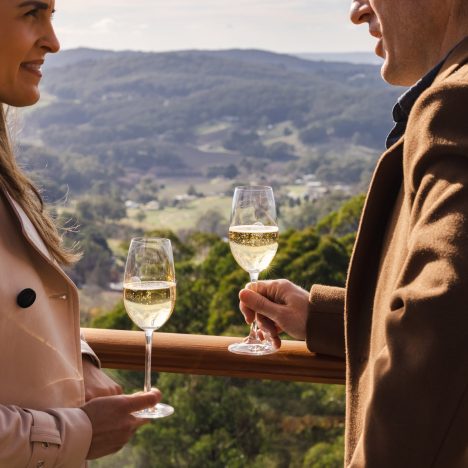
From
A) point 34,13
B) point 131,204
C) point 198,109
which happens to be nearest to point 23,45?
point 34,13

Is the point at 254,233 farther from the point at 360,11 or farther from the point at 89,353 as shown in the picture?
the point at 360,11

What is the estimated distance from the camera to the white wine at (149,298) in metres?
2.04

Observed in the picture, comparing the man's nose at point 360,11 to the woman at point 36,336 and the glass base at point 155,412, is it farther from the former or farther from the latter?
the glass base at point 155,412

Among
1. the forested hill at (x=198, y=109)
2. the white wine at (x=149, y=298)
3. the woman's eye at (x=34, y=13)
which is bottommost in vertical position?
A: the forested hill at (x=198, y=109)

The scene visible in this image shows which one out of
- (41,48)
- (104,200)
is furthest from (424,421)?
(104,200)

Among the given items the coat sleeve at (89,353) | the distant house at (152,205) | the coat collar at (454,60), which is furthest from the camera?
the distant house at (152,205)

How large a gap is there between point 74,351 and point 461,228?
3.46 ft

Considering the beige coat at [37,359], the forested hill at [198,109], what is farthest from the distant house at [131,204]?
the beige coat at [37,359]

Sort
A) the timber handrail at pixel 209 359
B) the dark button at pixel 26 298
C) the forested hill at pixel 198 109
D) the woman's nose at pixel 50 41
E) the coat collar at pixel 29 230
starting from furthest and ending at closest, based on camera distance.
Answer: the forested hill at pixel 198 109
the timber handrail at pixel 209 359
the woman's nose at pixel 50 41
the coat collar at pixel 29 230
the dark button at pixel 26 298

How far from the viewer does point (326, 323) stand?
2279mm

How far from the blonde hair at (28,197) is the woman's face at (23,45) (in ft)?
0.56

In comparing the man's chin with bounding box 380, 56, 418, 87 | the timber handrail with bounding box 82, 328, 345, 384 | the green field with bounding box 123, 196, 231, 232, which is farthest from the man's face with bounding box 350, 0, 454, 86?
the green field with bounding box 123, 196, 231, 232

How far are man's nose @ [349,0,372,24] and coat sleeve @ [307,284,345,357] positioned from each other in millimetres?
714

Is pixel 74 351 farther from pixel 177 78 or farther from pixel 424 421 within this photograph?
pixel 177 78
